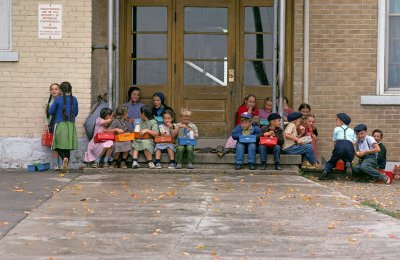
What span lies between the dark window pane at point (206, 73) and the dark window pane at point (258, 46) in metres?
0.45

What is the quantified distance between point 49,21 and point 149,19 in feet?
6.33

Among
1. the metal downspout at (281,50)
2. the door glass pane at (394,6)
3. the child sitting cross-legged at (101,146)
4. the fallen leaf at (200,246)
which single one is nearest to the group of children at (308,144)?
the metal downspout at (281,50)

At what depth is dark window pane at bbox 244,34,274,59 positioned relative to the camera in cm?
1641

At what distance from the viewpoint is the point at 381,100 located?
1591cm

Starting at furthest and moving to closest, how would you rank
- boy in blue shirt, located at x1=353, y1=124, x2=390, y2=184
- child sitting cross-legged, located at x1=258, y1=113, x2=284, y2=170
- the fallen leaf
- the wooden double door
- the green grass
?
1. the wooden double door
2. boy in blue shirt, located at x1=353, y1=124, x2=390, y2=184
3. child sitting cross-legged, located at x1=258, y1=113, x2=284, y2=170
4. the green grass
5. the fallen leaf

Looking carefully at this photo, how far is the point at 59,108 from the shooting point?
14.9 m

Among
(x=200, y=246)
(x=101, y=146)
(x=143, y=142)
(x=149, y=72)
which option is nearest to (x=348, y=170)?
(x=143, y=142)

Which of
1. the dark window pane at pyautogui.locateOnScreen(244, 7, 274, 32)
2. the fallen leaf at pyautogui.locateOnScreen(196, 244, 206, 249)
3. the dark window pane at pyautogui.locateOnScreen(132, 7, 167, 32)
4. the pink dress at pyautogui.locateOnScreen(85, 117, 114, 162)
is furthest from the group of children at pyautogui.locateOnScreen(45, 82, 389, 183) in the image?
the fallen leaf at pyautogui.locateOnScreen(196, 244, 206, 249)

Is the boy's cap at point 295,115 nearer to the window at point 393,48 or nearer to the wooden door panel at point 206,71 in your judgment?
the wooden door panel at point 206,71

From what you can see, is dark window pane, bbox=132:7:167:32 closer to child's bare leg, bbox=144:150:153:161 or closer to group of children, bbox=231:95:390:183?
group of children, bbox=231:95:390:183

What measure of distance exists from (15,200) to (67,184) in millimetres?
1707

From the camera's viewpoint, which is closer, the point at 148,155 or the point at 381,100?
the point at 148,155

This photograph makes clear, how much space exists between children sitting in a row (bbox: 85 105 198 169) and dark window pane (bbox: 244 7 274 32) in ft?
7.34

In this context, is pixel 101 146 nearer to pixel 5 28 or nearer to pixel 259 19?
pixel 5 28
